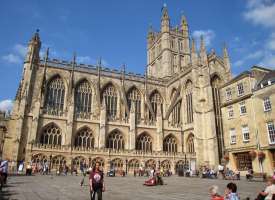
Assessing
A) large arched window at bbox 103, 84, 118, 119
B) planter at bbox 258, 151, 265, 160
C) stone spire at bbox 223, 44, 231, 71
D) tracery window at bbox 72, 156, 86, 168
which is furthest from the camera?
stone spire at bbox 223, 44, 231, 71

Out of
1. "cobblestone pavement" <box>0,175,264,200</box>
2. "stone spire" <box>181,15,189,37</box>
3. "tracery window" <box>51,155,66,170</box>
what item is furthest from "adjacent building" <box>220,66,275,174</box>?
"stone spire" <box>181,15,189,37</box>

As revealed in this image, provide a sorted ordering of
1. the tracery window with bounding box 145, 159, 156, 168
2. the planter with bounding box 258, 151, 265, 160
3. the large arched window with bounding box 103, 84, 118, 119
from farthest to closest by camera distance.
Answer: the large arched window with bounding box 103, 84, 118, 119, the tracery window with bounding box 145, 159, 156, 168, the planter with bounding box 258, 151, 265, 160

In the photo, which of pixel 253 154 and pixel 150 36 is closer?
pixel 253 154

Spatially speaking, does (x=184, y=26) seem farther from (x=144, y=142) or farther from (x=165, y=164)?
(x=165, y=164)

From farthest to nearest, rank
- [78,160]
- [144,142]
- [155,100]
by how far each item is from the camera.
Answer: [155,100]
[144,142]
[78,160]

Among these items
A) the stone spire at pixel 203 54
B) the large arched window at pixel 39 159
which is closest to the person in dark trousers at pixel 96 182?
the large arched window at pixel 39 159

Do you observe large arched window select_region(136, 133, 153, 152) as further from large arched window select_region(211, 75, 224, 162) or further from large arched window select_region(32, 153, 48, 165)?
large arched window select_region(32, 153, 48, 165)

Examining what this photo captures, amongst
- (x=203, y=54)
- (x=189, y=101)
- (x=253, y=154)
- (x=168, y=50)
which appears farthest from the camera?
(x=168, y=50)

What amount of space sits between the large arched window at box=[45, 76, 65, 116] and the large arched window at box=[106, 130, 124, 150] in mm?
9143

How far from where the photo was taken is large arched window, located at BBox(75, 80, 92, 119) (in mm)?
41375

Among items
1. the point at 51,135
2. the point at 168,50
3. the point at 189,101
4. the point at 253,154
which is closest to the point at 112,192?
the point at 253,154

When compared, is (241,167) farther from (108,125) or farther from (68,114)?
(68,114)

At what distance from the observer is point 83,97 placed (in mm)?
42125

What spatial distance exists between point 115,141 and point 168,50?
29423mm
